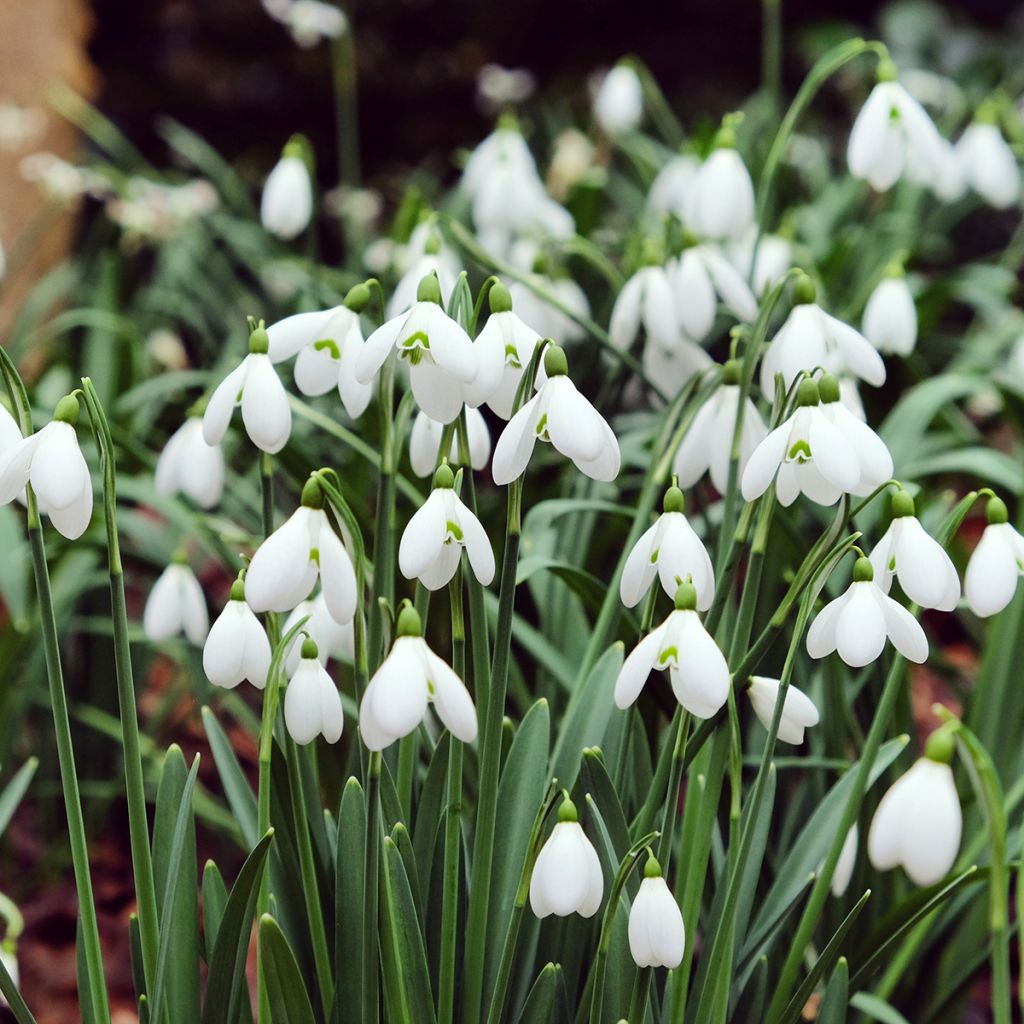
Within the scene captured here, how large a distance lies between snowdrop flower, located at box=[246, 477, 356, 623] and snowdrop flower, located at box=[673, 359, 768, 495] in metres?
0.52

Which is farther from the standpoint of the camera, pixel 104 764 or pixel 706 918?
pixel 104 764

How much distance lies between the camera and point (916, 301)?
2617mm

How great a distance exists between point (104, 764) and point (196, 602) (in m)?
0.73

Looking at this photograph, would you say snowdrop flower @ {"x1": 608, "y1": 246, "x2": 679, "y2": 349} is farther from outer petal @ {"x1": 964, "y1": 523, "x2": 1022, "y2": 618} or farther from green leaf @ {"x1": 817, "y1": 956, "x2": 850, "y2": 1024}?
green leaf @ {"x1": 817, "y1": 956, "x2": 850, "y2": 1024}

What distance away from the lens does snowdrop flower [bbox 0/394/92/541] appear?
37.5 inches

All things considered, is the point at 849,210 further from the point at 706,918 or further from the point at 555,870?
the point at 555,870

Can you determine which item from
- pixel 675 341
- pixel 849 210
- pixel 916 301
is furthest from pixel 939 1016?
pixel 849 210

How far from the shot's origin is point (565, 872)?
3.14 feet

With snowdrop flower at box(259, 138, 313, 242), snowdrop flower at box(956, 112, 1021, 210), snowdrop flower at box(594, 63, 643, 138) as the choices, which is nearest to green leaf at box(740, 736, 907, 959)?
snowdrop flower at box(259, 138, 313, 242)

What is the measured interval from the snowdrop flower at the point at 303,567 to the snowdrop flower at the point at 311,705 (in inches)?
3.1

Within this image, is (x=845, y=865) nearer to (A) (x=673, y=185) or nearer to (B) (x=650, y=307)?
(B) (x=650, y=307)

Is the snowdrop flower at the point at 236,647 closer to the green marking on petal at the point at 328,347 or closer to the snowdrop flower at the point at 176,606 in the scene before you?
the green marking on petal at the point at 328,347

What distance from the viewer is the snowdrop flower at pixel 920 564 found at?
3.26 ft

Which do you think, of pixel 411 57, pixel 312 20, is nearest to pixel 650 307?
pixel 312 20
